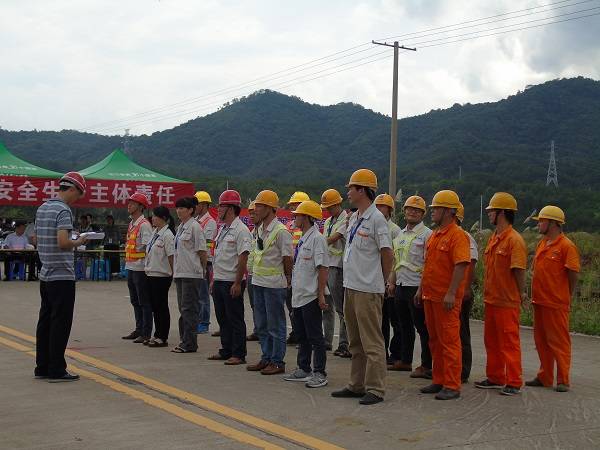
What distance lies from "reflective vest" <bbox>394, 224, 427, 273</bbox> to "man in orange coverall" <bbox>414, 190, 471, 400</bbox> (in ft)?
3.02

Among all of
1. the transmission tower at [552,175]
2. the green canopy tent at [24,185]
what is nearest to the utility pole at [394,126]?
the green canopy tent at [24,185]

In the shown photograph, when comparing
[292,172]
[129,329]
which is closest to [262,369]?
[129,329]

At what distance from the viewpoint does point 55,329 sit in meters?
7.55

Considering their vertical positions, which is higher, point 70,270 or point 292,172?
point 292,172

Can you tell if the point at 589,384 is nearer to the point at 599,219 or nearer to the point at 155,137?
the point at 599,219

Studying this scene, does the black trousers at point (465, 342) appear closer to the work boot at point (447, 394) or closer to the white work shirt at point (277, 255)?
the work boot at point (447, 394)

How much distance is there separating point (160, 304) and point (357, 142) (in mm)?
70787

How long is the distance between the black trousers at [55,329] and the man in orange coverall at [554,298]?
180 inches

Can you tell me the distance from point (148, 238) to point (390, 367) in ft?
12.2

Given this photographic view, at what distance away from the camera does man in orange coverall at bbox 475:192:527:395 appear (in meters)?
7.26

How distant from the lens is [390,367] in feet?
28.2

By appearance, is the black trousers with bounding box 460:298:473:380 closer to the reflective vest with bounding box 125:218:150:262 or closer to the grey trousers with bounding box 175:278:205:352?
the grey trousers with bounding box 175:278:205:352

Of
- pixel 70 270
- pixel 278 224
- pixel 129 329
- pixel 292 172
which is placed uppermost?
pixel 292 172

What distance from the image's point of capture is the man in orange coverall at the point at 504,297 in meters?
7.26
